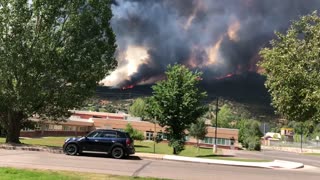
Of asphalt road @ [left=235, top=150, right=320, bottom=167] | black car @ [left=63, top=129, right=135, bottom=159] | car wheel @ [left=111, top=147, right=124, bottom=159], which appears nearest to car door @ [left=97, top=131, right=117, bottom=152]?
black car @ [left=63, top=129, right=135, bottom=159]

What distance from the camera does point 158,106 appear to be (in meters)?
38.1

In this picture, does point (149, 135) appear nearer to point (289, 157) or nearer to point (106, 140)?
point (289, 157)

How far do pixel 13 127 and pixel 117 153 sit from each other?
11896mm

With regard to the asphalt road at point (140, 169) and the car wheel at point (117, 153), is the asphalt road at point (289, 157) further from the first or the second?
the asphalt road at point (140, 169)

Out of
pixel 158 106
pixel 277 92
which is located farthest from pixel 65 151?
pixel 277 92

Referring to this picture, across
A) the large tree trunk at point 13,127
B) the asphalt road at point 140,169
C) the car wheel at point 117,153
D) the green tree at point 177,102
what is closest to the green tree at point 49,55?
the large tree trunk at point 13,127

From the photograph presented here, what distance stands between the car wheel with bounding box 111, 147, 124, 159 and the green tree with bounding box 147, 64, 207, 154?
11249 mm

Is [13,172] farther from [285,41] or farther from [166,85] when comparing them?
[166,85]

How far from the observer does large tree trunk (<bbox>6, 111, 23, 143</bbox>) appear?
1369 inches

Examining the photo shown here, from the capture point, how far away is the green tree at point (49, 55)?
31.9 meters

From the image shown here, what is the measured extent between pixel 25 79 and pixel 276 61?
2280 cm

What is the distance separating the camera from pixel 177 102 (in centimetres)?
3766

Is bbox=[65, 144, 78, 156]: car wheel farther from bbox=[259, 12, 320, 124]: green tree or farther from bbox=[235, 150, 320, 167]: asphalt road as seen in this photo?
bbox=[235, 150, 320, 167]: asphalt road

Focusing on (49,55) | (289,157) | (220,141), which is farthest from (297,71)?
(220,141)
